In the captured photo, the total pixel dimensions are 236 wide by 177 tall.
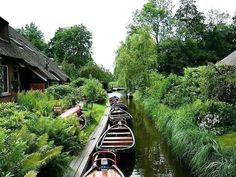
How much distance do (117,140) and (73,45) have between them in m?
70.3

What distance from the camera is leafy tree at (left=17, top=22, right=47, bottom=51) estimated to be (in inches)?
3203

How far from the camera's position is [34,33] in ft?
288

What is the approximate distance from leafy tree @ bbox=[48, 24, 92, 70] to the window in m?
59.1

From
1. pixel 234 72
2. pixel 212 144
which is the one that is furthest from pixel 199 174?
pixel 234 72

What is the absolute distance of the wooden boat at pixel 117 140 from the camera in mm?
13259

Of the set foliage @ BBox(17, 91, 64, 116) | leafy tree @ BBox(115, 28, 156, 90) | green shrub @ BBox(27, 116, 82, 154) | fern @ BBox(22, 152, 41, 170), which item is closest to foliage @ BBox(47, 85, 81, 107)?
foliage @ BBox(17, 91, 64, 116)

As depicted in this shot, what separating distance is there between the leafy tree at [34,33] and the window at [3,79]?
58.4 m

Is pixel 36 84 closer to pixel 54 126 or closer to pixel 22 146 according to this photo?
pixel 54 126

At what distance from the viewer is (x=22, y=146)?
6.90 m

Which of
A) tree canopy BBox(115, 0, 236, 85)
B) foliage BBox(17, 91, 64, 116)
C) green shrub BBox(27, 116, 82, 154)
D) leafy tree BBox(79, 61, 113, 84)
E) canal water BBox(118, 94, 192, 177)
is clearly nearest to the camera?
green shrub BBox(27, 116, 82, 154)

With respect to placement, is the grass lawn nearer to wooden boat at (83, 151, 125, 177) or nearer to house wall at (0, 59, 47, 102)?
wooden boat at (83, 151, 125, 177)

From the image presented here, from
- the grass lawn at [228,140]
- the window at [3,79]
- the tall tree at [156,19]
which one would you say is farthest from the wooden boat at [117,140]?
the tall tree at [156,19]

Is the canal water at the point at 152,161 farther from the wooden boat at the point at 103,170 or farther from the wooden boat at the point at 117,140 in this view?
the wooden boat at the point at 103,170

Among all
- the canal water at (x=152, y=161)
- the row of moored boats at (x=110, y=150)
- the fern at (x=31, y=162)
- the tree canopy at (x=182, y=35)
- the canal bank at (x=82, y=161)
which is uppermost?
the tree canopy at (x=182, y=35)
